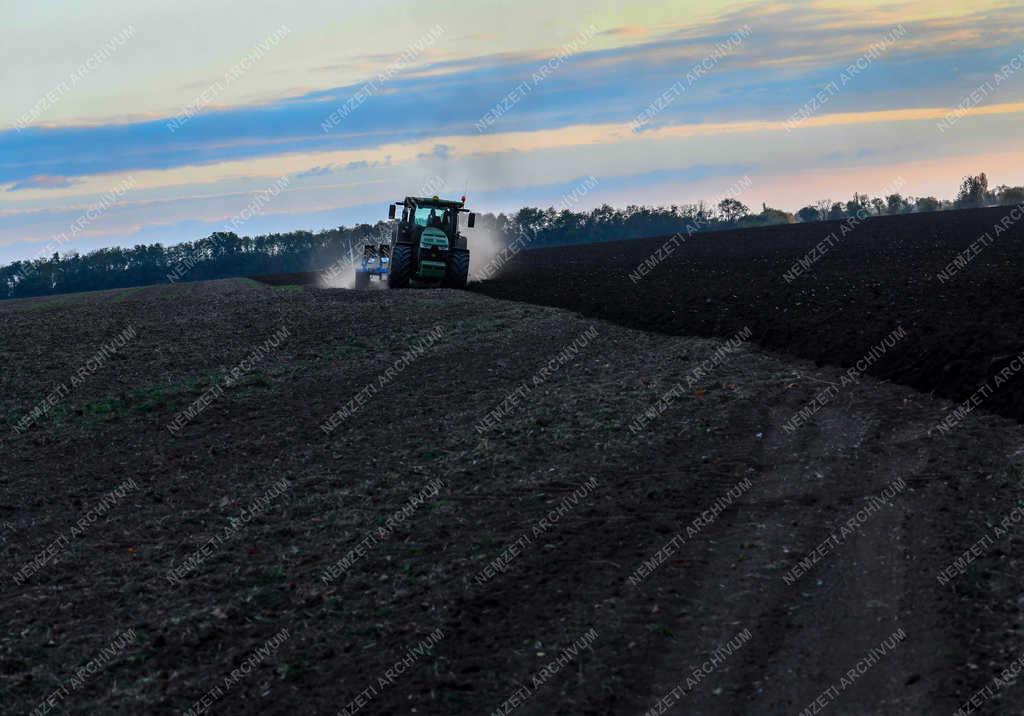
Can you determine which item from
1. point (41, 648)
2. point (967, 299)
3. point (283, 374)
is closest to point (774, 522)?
point (41, 648)

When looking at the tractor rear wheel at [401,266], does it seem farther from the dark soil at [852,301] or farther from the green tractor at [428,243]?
the dark soil at [852,301]

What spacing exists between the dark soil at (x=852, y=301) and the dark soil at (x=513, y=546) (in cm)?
107

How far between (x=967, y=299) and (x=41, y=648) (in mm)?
20188

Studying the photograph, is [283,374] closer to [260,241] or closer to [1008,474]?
[1008,474]

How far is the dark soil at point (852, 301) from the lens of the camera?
51.6 feet

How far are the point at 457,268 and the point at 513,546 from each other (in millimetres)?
28624

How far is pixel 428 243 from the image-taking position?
1448 inches

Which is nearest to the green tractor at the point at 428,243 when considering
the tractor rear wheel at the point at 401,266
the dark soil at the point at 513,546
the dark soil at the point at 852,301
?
the tractor rear wheel at the point at 401,266

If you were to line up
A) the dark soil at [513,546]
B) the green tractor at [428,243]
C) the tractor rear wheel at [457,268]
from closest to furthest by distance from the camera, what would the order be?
the dark soil at [513,546] < the green tractor at [428,243] < the tractor rear wheel at [457,268]

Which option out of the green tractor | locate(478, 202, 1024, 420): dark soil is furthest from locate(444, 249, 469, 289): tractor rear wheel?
locate(478, 202, 1024, 420): dark soil

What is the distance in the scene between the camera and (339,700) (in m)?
7.12

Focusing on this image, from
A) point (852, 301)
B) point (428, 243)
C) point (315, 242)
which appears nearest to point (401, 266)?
point (428, 243)

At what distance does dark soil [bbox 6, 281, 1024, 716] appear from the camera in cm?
722

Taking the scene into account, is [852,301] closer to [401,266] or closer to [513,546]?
[513,546]
